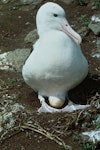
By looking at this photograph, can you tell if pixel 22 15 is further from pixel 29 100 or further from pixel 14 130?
pixel 14 130

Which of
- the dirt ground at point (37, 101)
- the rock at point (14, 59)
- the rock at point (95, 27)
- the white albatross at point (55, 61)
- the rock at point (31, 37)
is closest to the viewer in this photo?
the dirt ground at point (37, 101)

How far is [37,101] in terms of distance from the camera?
525cm

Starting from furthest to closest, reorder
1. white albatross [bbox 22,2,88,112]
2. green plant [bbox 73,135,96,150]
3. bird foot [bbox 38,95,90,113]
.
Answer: bird foot [bbox 38,95,90,113], white albatross [bbox 22,2,88,112], green plant [bbox 73,135,96,150]

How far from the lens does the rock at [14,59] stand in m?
6.20

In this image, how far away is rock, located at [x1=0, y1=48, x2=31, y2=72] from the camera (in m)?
6.20

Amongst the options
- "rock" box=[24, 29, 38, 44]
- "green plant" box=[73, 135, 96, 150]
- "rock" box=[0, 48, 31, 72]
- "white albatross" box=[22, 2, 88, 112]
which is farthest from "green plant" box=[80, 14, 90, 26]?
"green plant" box=[73, 135, 96, 150]

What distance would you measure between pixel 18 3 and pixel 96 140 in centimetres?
414

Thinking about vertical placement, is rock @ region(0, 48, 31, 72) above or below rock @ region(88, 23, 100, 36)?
above

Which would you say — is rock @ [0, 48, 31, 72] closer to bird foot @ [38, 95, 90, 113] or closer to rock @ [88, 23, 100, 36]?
rock @ [88, 23, 100, 36]

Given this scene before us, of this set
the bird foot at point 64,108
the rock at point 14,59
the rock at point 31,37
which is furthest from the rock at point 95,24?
the bird foot at point 64,108

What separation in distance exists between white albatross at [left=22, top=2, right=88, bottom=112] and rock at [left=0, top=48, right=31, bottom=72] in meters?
1.21

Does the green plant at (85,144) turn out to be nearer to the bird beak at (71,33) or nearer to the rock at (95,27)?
the bird beak at (71,33)

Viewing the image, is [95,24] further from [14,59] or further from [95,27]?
[14,59]

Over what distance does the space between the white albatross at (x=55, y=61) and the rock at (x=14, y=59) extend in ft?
3.96
